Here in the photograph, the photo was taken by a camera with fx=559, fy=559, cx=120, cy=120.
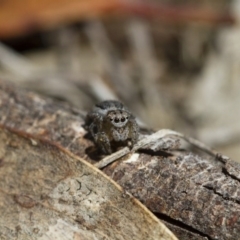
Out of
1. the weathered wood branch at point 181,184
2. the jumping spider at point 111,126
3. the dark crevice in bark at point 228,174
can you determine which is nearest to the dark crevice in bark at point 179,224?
the weathered wood branch at point 181,184

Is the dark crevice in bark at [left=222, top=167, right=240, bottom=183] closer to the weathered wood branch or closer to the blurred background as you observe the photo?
the weathered wood branch

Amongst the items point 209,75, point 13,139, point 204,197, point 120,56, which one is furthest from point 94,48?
point 204,197

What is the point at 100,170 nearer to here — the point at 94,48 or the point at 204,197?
the point at 204,197

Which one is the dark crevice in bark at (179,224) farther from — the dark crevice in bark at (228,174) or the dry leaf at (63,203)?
the dark crevice in bark at (228,174)

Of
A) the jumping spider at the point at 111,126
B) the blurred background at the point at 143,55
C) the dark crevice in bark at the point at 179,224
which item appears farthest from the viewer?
the blurred background at the point at 143,55

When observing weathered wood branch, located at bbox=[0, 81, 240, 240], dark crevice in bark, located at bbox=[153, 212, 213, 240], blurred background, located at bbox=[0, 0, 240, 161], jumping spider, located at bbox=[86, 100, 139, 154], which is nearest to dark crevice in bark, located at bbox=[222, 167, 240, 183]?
weathered wood branch, located at bbox=[0, 81, 240, 240]

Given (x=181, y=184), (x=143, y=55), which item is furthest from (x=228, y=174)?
(x=143, y=55)
